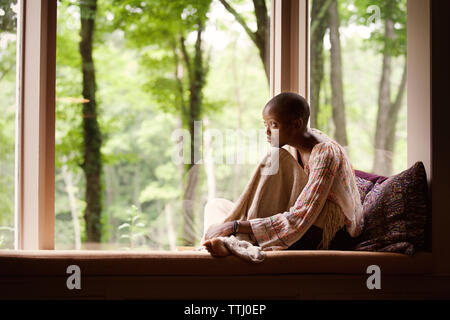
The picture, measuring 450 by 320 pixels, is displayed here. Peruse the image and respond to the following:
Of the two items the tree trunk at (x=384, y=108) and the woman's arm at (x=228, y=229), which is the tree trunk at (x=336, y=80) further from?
the woman's arm at (x=228, y=229)

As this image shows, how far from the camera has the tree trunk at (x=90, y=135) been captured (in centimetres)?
282

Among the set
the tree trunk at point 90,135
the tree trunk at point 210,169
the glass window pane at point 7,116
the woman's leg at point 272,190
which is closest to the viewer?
the woman's leg at point 272,190

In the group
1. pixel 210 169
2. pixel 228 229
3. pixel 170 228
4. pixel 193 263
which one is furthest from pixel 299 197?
pixel 170 228

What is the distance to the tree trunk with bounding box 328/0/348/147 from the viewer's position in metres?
3.09

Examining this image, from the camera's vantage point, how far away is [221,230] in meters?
1.83

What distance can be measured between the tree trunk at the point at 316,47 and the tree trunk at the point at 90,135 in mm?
1445

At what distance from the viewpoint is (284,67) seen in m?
2.49

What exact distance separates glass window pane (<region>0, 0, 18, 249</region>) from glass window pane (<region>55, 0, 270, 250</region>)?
324mm

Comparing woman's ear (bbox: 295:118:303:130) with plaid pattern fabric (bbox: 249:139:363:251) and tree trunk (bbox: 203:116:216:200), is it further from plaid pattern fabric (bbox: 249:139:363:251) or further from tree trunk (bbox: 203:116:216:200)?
tree trunk (bbox: 203:116:216:200)

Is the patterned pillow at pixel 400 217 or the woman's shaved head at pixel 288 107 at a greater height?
the woman's shaved head at pixel 288 107

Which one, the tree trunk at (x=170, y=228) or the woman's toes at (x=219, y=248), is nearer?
the woman's toes at (x=219, y=248)

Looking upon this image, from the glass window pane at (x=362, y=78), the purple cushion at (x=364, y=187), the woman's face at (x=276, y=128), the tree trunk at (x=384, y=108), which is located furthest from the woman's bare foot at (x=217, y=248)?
the tree trunk at (x=384, y=108)

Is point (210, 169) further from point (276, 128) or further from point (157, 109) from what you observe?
point (157, 109)
